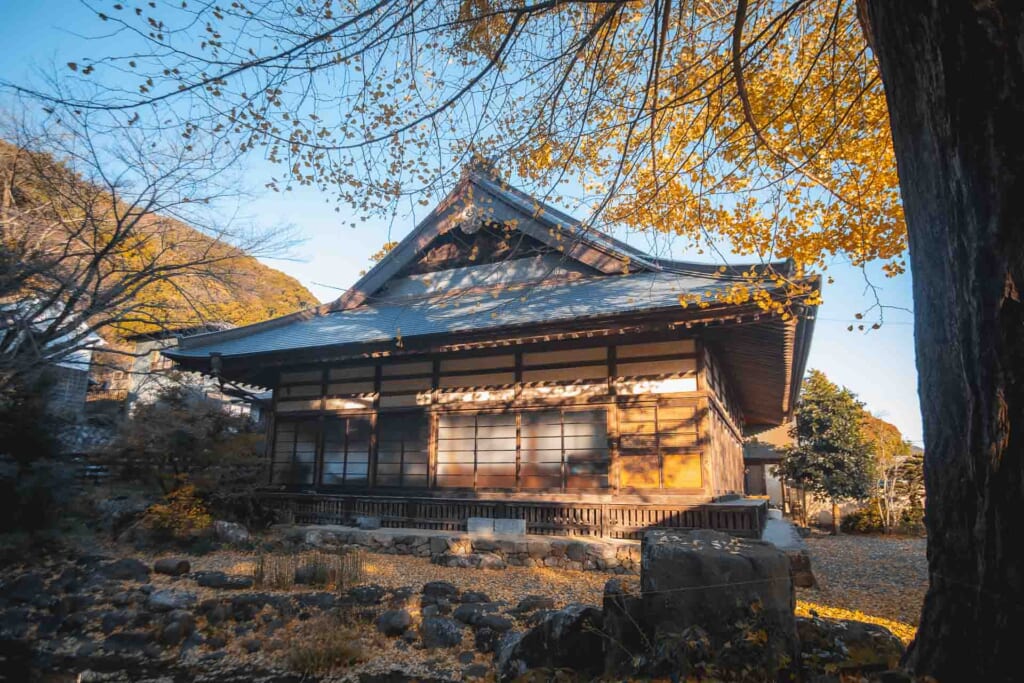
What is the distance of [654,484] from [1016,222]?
288 inches

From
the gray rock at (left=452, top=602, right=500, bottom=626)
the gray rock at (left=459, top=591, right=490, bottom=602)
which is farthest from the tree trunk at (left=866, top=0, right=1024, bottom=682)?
the gray rock at (left=459, top=591, right=490, bottom=602)

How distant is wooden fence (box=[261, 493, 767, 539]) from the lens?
7.93m

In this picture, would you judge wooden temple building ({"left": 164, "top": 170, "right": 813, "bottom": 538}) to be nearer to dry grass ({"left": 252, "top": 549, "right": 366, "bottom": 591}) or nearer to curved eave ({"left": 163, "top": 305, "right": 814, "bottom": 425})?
curved eave ({"left": 163, "top": 305, "right": 814, "bottom": 425})

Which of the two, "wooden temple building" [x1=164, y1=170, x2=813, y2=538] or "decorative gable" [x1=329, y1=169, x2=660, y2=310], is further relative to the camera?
"decorative gable" [x1=329, y1=169, x2=660, y2=310]

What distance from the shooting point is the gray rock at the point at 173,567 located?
7.35 meters

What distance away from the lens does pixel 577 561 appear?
801cm

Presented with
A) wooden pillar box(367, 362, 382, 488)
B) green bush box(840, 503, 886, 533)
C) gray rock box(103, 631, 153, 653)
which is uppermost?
wooden pillar box(367, 362, 382, 488)

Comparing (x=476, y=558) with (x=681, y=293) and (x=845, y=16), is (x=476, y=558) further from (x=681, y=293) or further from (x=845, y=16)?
(x=845, y=16)

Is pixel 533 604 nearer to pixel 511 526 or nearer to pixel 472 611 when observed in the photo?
pixel 472 611

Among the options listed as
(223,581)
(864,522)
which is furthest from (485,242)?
(864,522)

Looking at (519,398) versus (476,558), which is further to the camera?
(519,398)

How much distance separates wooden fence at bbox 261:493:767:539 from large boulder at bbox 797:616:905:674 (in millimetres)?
4570

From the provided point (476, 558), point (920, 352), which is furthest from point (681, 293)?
point (920, 352)

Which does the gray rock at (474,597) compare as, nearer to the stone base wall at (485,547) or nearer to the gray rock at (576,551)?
the stone base wall at (485,547)
